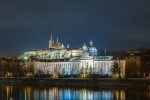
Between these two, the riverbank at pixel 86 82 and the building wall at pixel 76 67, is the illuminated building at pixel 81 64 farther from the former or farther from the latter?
the riverbank at pixel 86 82

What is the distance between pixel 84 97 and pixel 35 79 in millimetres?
30011

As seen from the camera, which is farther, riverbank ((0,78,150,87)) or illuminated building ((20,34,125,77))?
illuminated building ((20,34,125,77))

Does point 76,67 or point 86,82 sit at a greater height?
point 76,67

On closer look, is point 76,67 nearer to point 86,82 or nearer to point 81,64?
point 81,64

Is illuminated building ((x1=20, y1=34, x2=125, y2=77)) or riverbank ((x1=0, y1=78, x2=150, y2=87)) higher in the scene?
illuminated building ((x1=20, y1=34, x2=125, y2=77))

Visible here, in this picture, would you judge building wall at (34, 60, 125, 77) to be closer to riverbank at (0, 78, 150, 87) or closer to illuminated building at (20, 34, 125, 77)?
illuminated building at (20, 34, 125, 77)

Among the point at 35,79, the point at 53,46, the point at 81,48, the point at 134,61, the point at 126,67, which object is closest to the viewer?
the point at 35,79

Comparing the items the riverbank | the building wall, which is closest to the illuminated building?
the building wall

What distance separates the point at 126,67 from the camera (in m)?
99.3

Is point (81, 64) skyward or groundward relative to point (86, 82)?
skyward

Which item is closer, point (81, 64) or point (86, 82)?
point (86, 82)

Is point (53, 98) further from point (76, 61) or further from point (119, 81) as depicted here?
point (76, 61)

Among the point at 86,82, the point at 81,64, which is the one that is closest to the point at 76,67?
the point at 81,64

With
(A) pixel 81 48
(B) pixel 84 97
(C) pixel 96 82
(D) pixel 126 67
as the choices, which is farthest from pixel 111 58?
(B) pixel 84 97
